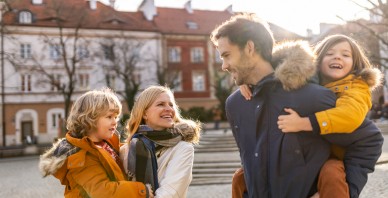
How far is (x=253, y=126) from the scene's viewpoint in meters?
2.29

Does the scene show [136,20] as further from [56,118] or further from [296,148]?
[296,148]

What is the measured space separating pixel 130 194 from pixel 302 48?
132 cm

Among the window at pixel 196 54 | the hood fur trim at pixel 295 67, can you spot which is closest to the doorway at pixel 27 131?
the window at pixel 196 54

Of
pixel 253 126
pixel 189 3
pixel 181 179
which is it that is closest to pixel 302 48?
pixel 253 126

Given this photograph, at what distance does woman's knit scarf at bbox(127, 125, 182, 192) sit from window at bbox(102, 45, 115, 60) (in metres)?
37.7

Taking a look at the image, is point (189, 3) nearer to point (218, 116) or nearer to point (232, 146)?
A: point (218, 116)

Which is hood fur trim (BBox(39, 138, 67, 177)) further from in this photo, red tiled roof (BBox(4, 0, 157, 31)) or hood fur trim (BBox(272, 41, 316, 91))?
red tiled roof (BBox(4, 0, 157, 31))

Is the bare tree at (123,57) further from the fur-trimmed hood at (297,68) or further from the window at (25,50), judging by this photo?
the fur-trimmed hood at (297,68)

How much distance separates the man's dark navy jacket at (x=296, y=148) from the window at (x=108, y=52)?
3840cm

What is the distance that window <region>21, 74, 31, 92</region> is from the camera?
3938 cm

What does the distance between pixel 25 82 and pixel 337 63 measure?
40.6m

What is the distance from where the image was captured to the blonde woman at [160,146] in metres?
2.74

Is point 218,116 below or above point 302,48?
below

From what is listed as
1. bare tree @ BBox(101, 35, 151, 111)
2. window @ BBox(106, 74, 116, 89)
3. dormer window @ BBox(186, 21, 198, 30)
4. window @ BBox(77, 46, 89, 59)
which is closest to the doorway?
window @ BBox(77, 46, 89, 59)
